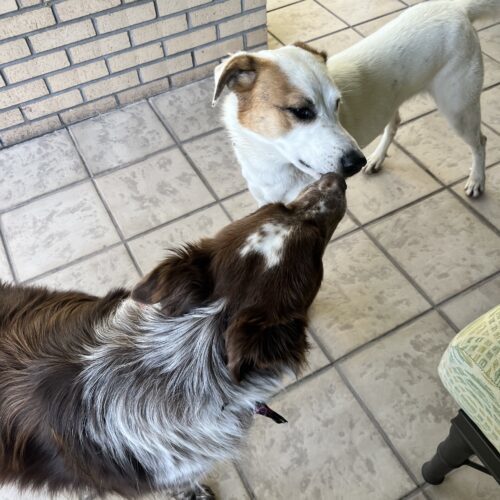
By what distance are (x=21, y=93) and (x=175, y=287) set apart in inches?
86.1

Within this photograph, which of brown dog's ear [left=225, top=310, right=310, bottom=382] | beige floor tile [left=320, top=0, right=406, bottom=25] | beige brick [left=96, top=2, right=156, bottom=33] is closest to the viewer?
brown dog's ear [left=225, top=310, right=310, bottom=382]

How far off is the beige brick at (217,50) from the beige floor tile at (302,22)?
1.43 feet

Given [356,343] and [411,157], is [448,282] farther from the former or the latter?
[411,157]

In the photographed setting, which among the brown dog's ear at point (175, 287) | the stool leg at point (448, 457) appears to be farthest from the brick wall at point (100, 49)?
the stool leg at point (448, 457)

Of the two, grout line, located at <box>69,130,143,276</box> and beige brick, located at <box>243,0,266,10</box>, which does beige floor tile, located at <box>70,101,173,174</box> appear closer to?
grout line, located at <box>69,130,143,276</box>

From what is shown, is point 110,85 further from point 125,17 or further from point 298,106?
point 298,106

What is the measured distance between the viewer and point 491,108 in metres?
2.79

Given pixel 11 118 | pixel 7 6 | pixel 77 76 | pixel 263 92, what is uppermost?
pixel 7 6

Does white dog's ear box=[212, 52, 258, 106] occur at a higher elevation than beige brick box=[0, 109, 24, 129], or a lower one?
higher

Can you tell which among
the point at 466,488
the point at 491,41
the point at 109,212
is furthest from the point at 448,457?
the point at 491,41

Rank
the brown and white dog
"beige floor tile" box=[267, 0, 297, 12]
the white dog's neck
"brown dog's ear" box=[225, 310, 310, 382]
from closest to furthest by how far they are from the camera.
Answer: "brown dog's ear" box=[225, 310, 310, 382], the brown and white dog, the white dog's neck, "beige floor tile" box=[267, 0, 297, 12]

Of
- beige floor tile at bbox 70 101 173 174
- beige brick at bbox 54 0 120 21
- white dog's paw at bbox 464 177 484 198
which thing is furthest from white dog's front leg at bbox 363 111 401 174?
beige brick at bbox 54 0 120 21

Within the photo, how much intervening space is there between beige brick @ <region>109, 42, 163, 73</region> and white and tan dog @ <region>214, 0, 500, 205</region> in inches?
47.7

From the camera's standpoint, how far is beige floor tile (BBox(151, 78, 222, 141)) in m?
2.83
